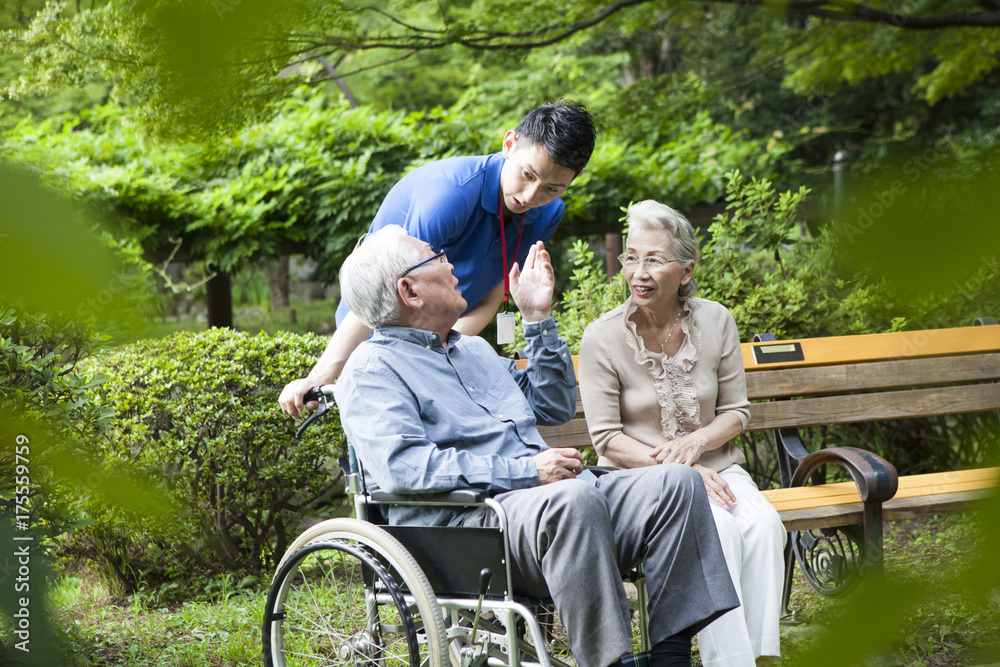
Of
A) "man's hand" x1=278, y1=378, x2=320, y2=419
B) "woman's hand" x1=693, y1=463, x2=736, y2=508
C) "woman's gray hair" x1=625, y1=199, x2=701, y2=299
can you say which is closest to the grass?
"woman's hand" x1=693, y1=463, x2=736, y2=508

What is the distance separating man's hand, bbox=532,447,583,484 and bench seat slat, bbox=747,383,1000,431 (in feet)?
4.05

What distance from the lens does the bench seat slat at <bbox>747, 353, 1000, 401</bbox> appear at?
3.23 meters

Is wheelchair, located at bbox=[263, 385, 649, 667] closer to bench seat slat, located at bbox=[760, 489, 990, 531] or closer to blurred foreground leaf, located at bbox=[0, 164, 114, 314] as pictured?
bench seat slat, located at bbox=[760, 489, 990, 531]

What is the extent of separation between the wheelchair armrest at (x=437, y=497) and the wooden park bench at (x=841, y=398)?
977mm

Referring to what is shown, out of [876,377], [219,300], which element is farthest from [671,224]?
[219,300]

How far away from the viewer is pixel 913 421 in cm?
429

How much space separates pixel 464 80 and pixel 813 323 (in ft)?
30.0

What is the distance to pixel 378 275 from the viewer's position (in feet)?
7.17

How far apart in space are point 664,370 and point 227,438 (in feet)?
5.87

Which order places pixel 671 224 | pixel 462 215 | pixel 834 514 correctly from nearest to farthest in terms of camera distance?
pixel 462 215, pixel 834 514, pixel 671 224

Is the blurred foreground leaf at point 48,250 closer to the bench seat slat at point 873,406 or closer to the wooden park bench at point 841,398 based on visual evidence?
the wooden park bench at point 841,398

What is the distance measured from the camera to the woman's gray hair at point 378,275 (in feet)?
7.14

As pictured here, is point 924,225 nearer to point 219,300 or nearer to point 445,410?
point 445,410

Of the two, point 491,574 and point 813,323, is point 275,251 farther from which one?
point 491,574
